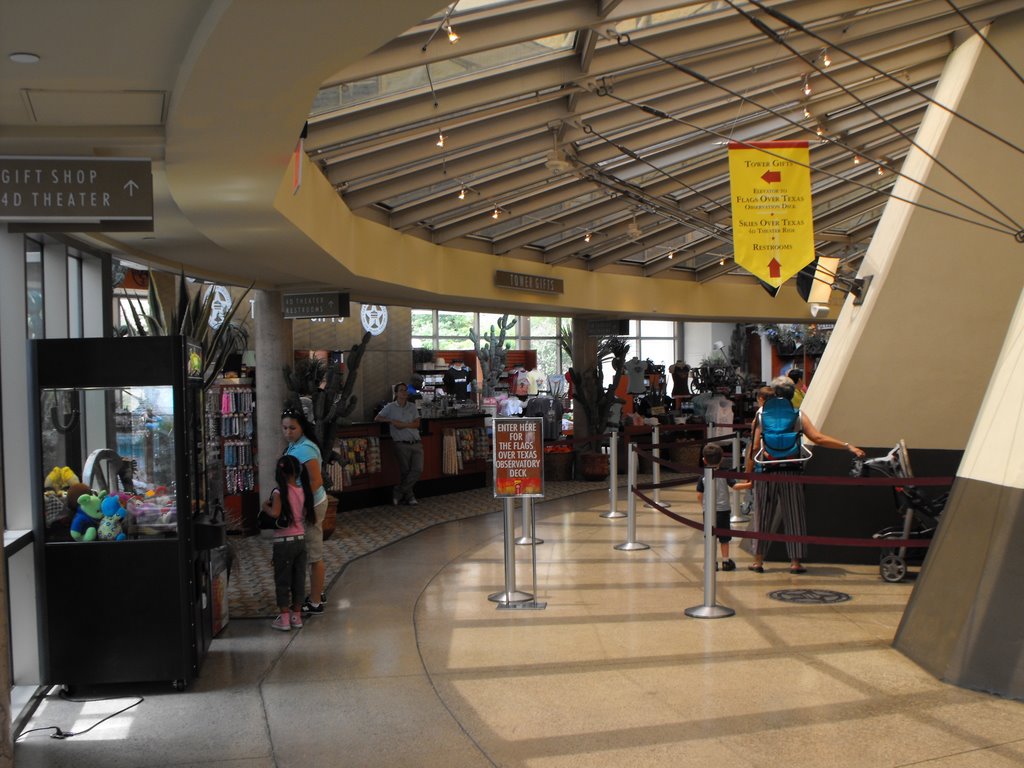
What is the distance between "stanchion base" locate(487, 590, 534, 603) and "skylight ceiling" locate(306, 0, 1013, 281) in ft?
12.1

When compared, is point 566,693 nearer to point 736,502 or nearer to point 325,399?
point 736,502

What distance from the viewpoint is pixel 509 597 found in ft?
26.0

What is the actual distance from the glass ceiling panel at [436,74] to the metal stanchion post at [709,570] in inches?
129

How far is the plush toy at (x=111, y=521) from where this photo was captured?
5.95 metres

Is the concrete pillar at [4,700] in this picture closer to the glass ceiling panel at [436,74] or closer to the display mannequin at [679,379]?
the glass ceiling panel at [436,74]

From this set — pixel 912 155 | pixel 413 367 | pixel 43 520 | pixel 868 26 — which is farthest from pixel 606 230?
pixel 43 520

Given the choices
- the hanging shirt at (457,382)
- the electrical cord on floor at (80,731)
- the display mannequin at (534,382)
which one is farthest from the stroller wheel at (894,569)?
the display mannequin at (534,382)

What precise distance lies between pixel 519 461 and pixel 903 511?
3.17 metres

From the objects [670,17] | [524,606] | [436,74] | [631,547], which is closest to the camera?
[670,17]

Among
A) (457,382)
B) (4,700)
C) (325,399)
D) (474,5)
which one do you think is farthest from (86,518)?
(457,382)

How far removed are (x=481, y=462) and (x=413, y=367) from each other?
747 cm

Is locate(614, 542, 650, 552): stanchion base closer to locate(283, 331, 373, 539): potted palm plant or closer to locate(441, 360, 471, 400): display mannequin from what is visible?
locate(283, 331, 373, 539): potted palm plant

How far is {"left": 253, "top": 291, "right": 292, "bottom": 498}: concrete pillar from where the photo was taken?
12.2 metres

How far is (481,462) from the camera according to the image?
16.1 m
